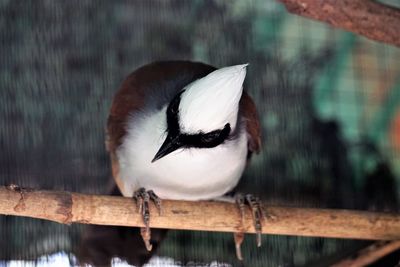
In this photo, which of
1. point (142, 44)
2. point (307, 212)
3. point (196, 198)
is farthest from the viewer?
point (142, 44)

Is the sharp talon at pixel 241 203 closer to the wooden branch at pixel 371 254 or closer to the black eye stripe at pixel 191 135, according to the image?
the black eye stripe at pixel 191 135

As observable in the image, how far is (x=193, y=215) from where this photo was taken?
171 centimetres

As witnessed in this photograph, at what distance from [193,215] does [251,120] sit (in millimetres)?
370

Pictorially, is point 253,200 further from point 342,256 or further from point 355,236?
point 342,256

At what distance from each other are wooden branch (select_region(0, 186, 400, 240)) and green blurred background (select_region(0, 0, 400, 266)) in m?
0.32

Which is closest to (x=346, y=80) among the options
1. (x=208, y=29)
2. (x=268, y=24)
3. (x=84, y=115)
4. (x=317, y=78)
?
(x=317, y=78)

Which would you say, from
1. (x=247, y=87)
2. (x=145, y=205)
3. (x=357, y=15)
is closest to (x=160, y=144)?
(x=145, y=205)

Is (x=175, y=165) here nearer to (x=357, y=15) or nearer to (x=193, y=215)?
(x=193, y=215)

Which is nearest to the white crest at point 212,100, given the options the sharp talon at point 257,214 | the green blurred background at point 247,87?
the sharp talon at point 257,214

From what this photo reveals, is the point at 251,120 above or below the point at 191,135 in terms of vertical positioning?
above

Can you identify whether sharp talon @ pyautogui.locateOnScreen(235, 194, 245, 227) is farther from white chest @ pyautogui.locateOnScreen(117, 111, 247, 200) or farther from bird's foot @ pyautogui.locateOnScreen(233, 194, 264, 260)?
white chest @ pyautogui.locateOnScreen(117, 111, 247, 200)

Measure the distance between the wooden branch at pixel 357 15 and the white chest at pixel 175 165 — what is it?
0.35 m

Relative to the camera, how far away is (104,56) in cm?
210

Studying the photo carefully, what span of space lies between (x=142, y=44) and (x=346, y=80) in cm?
62
